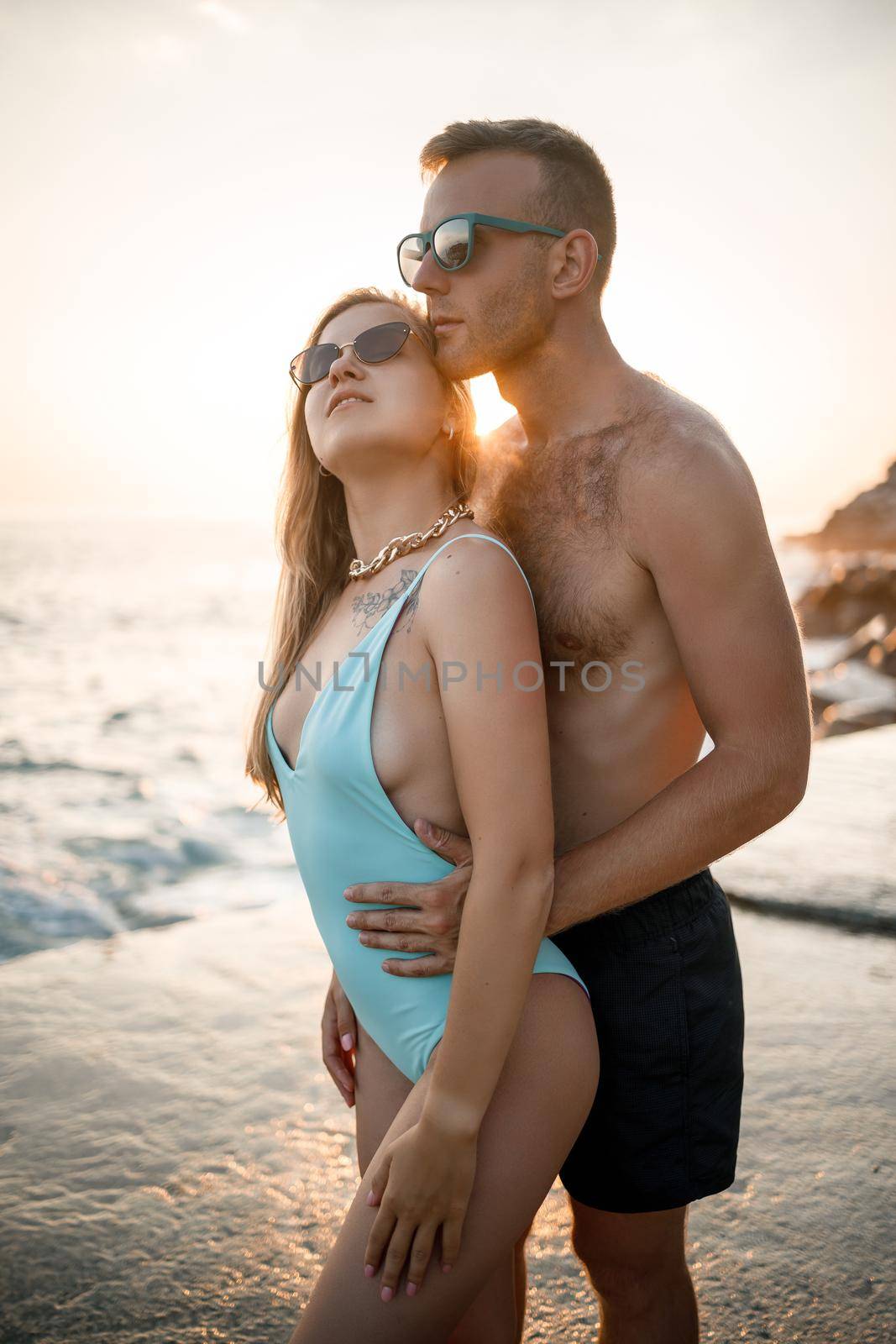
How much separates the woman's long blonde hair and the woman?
2 cm

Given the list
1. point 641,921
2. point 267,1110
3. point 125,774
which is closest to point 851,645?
point 125,774

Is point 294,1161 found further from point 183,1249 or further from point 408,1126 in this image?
point 408,1126

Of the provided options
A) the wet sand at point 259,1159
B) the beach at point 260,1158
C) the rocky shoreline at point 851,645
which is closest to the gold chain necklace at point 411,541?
the wet sand at point 259,1159

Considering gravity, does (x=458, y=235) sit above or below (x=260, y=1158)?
above

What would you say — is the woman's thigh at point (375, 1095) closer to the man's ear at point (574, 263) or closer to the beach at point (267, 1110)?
the beach at point (267, 1110)

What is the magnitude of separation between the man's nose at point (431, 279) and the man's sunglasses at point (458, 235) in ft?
0.04

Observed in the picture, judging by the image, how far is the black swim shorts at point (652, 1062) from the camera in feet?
6.80

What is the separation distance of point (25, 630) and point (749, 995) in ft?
69.6

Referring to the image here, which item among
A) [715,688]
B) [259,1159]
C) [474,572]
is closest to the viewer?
[474,572]

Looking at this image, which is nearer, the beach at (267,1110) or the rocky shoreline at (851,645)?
the beach at (267,1110)

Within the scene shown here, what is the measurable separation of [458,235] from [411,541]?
778 mm

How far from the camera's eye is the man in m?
1.88

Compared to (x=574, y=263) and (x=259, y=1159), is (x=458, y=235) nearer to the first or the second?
(x=574, y=263)

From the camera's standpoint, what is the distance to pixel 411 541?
198cm
